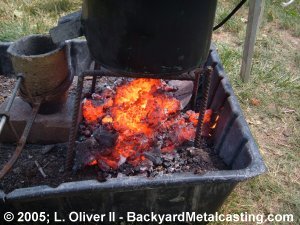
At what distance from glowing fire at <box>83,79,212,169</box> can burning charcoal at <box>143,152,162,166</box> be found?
4 centimetres

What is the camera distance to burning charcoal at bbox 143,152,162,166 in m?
2.28

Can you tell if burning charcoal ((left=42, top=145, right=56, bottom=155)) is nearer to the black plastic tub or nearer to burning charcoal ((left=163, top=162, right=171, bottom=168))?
the black plastic tub

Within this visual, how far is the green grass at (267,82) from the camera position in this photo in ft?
8.14

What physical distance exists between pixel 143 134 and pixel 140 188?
0.65 meters

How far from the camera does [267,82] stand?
3498 mm

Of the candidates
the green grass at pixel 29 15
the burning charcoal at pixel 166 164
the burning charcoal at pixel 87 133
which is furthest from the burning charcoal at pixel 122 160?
the green grass at pixel 29 15

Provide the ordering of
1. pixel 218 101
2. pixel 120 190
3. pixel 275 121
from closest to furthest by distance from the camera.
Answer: pixel 120 190, pixel 218 101, pixel 275 121

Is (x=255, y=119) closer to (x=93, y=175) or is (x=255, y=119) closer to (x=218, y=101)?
(x=218, y=101)

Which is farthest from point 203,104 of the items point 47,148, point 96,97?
point 47,148

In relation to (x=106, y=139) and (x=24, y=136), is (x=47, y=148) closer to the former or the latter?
(x=24, y=136)

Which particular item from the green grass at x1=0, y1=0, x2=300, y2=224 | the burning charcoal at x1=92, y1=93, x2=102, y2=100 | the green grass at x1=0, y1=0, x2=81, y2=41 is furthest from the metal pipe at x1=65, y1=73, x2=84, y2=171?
the green grass at x1=0, y1=0, x2=81, y2=41

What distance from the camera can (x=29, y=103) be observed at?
248 centimetres

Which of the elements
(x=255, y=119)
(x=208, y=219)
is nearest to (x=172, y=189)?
(x=208, y=219)

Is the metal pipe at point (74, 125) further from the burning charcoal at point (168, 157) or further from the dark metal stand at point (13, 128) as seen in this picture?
the burning charcoal at point (168, 157)
